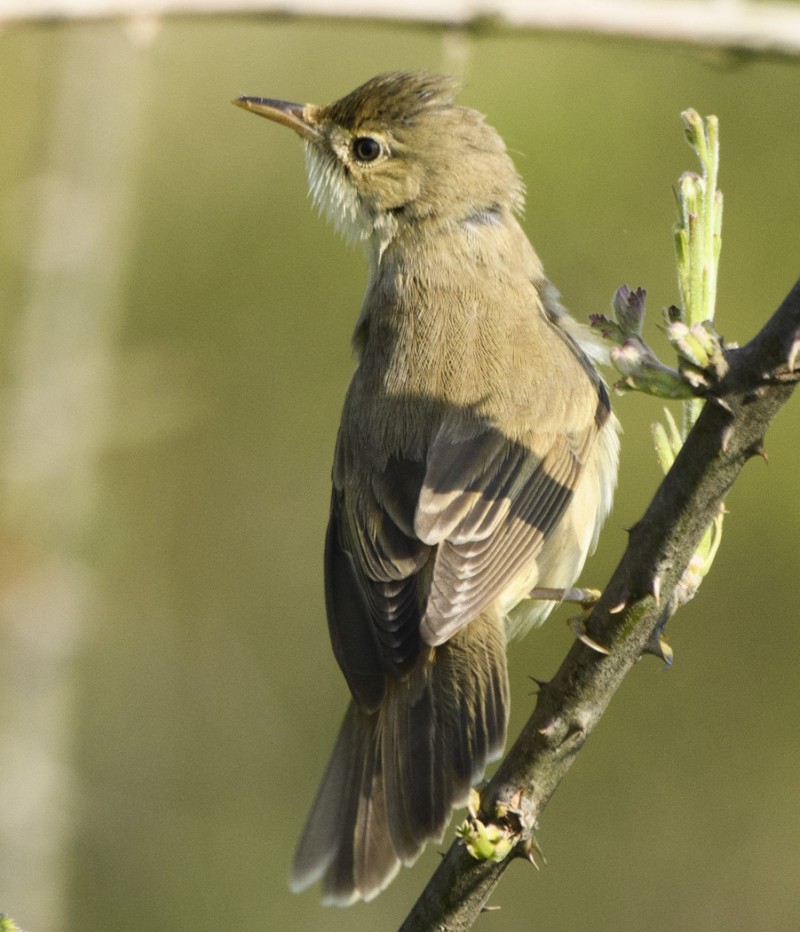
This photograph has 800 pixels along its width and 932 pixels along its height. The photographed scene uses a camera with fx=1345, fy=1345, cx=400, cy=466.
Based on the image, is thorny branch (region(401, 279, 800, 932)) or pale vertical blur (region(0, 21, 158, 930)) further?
pale vertical blur (region(0, 21, 158, 930))

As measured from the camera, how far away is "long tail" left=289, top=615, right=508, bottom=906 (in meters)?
3.33

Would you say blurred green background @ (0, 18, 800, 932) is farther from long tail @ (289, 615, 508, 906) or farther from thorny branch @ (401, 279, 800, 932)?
thorny branch @ (401, 279, 800, 932)

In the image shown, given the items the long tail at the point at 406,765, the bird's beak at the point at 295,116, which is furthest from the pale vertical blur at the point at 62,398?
the long tail at the point at 406,765

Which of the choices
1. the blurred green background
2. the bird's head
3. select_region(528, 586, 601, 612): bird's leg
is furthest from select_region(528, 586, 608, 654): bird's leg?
the blurred green background

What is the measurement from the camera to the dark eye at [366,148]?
4734 millimetres

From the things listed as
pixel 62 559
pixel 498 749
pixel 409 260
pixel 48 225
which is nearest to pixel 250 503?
pixel 62 559

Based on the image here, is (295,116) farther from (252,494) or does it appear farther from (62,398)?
(252,494)

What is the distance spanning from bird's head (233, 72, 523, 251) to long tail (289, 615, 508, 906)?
5.40 ft

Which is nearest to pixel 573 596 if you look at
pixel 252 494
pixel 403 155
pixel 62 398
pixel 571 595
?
pixel 571 595

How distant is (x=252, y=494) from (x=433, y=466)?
318 centimetres

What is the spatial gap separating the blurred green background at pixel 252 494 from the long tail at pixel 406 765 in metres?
2.28

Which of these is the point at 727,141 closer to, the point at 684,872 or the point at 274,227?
the point at 274,227

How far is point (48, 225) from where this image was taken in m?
6.23

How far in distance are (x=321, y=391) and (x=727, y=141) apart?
229 cm
